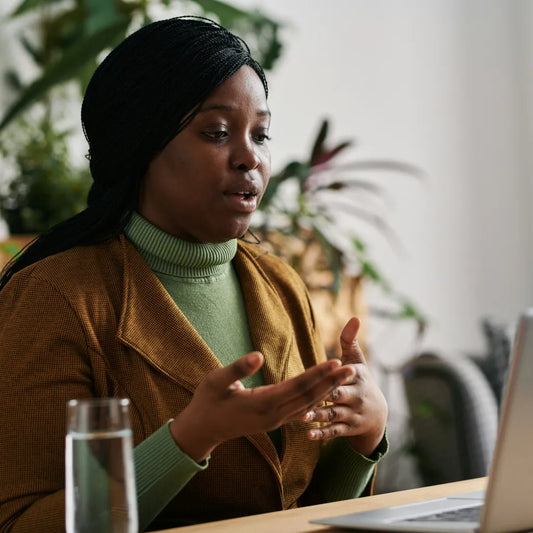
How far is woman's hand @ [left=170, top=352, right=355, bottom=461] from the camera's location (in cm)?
82

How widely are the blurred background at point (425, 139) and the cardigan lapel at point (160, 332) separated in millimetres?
1959

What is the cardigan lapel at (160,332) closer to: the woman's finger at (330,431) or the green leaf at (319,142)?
the woman's finger at (330,431)

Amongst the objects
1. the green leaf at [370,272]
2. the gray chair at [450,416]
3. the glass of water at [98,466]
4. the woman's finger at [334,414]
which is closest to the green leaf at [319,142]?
the green leaf at [370,272]

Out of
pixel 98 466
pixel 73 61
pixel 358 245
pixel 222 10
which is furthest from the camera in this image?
pixel 358 245

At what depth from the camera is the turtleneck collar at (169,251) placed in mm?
1265

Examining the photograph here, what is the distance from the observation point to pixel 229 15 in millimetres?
2271

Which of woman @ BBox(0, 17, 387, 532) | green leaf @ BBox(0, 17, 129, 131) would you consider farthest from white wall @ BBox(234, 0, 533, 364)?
woman @ BBox(0, 17, 387, 532)

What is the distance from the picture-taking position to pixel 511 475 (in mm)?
761

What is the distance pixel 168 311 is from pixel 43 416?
0.74ft

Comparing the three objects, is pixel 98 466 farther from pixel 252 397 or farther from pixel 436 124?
pixel 436 124

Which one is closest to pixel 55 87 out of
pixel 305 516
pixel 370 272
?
pixel 370 272

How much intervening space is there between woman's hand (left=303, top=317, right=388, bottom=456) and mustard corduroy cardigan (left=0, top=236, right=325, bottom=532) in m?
0.12

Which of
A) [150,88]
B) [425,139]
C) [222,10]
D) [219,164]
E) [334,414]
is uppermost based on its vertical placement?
[222,10]

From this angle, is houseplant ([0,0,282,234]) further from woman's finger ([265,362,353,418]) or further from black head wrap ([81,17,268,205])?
woman's finger ([265,362,353,418])
